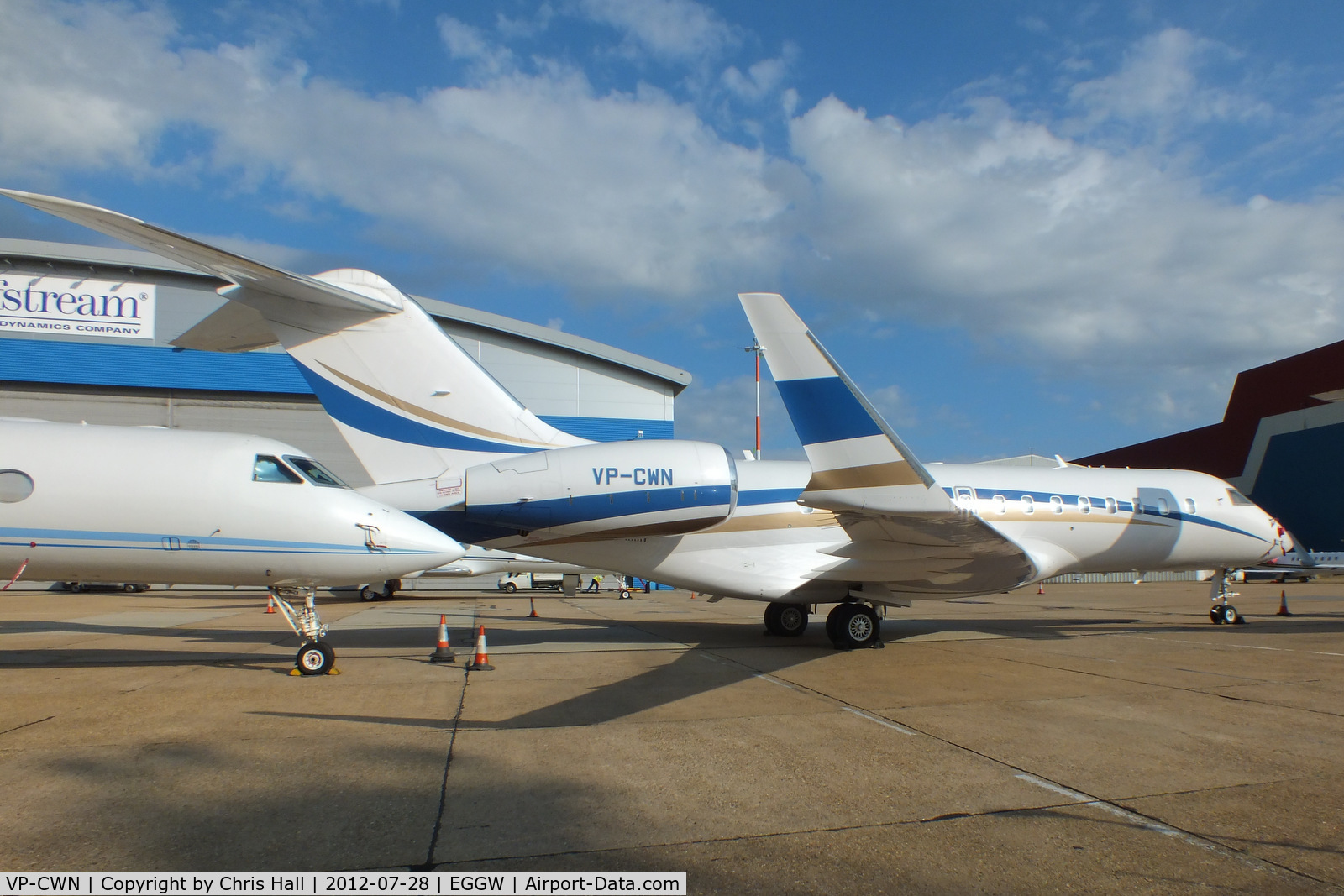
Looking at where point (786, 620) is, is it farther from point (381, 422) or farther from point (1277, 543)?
point (1277, 543)

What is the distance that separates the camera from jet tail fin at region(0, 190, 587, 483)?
30.1 ft

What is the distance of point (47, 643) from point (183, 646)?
2168mm

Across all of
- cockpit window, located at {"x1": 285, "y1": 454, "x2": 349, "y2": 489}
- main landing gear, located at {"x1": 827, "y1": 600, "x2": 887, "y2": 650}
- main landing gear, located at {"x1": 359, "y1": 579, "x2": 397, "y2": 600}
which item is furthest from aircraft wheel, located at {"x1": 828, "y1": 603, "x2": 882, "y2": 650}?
main landing gear, located at {"x1": 359, "y1": 579, "x2": 397, "y2": 600}

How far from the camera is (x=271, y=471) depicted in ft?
27.1

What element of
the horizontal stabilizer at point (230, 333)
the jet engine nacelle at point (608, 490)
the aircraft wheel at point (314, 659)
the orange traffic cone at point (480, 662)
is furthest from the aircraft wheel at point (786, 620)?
the horizontal stabilizer at point (230, 333)

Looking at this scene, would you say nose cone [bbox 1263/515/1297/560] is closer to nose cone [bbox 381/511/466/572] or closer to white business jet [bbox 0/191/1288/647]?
white business jet [bbox 0/191/1288/647]

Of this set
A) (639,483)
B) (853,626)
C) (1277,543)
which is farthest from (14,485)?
(1277,543)

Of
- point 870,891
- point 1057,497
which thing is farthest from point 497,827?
point 1057,497

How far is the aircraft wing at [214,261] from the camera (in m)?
6.18

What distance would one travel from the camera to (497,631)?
13.4 metres

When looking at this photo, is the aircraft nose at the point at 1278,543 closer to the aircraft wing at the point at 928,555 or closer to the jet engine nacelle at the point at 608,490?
the aircraft wing at the point at 928,555

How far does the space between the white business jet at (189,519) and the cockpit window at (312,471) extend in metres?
0.02

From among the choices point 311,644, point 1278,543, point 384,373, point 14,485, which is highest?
point 384,373

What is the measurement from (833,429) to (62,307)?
31.2m
